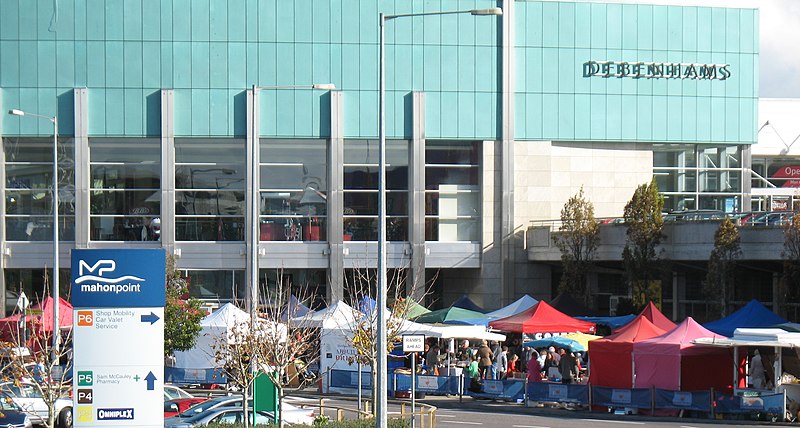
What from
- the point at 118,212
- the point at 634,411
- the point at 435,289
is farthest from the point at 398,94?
the point at 634,411

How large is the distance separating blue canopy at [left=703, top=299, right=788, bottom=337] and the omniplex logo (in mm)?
24732

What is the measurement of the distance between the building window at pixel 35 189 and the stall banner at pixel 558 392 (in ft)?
90.6

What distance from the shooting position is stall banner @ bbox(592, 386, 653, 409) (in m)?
35.6

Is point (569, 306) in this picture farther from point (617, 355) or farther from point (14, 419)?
point (14, 419)

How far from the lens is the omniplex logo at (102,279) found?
59.2 feet

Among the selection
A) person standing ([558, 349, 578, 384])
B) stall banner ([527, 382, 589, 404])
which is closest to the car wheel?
stall banner ([527, 382, 589, 404])

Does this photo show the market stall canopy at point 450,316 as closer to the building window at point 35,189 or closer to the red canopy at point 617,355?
the red canopy at point 617,355

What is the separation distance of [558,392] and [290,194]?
2394 centimetres

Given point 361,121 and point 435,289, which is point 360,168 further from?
point 435,289

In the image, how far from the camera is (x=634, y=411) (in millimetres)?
36094

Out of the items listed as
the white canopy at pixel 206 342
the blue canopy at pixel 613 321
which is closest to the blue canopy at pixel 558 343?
the blue canopy at pixel 613 321

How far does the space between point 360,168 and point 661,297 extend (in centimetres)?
1443

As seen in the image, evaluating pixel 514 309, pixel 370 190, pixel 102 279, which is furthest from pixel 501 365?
pixel 102 279

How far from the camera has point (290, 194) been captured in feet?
192
